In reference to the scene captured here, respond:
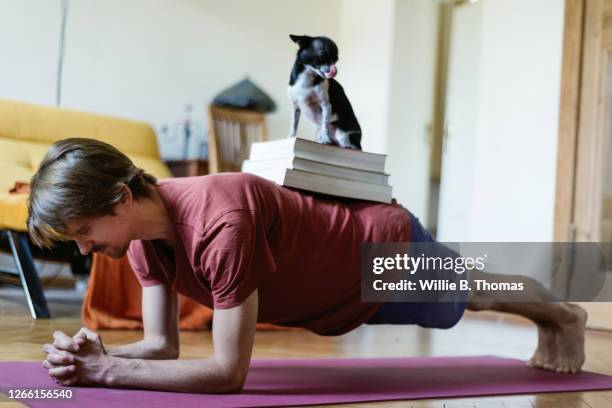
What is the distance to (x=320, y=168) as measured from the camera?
5.52 feet

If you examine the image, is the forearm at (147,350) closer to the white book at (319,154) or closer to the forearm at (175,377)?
the forearm at (175,377)

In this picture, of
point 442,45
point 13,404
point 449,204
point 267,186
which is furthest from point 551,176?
point 13,404

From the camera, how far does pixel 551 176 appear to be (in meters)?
3.79

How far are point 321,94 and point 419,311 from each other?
0.58 metres

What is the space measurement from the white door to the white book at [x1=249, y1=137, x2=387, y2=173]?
3293mm

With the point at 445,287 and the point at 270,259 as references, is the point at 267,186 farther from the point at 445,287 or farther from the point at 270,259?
the point at 445,287

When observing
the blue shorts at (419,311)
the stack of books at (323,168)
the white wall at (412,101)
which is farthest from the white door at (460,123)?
the stack of books at (323,168)

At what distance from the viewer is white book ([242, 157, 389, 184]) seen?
5.40ft

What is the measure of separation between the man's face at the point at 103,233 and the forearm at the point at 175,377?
0.22 meters

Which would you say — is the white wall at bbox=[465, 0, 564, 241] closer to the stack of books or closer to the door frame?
the door frame

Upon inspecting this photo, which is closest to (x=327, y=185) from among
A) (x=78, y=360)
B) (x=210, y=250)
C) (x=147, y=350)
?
(x=210, y=250)

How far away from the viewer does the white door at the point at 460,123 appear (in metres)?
4.99

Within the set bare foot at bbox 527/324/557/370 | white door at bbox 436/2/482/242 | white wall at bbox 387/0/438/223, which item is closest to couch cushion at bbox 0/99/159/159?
white wall at bbox 387/0/438/223

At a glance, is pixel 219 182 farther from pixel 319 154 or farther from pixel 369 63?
pixel 369 63
